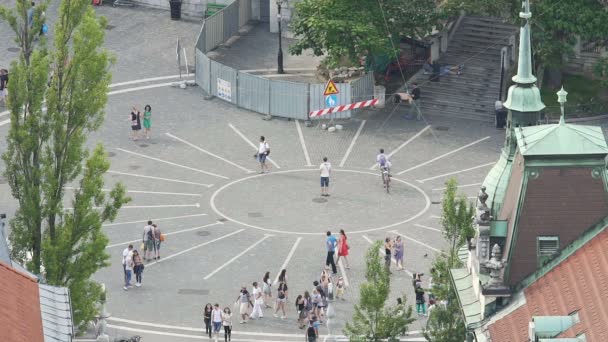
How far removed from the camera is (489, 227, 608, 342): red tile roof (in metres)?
60.8

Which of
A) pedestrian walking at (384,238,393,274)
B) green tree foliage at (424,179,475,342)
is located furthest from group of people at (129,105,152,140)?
green tree foliage at (424,179,475,342)

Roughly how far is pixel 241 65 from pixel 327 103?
1101 centimetres

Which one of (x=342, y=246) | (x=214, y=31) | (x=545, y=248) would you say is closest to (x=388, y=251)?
Answer: (x=342, y=246)

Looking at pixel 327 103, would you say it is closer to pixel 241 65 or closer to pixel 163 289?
pixel 241 65

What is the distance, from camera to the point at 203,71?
115062 mm

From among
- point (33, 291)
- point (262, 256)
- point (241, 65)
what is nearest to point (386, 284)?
point (33, 291)

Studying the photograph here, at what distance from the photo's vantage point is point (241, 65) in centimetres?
11894

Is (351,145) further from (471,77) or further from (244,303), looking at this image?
(244,303)

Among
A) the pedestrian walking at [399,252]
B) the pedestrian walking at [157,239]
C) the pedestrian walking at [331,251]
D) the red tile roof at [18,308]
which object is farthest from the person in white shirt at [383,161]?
the red tile roof at [18,308]

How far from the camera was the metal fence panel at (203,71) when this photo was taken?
114438mm

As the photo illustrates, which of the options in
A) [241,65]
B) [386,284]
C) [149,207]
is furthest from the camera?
[241,65]

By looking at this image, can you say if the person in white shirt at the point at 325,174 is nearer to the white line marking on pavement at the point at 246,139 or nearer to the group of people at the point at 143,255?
the white line marking on pavement at the point at 246,139

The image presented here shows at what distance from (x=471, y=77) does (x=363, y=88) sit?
6261 millimetres

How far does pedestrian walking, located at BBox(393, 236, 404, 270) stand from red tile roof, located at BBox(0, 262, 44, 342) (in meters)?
28.4
